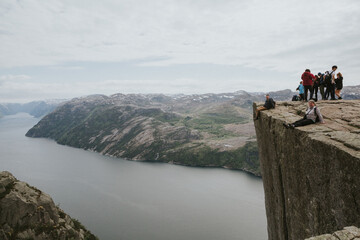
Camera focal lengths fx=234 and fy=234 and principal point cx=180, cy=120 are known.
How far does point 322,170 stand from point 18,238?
64709mm

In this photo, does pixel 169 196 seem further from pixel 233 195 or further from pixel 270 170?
pixel 270 170

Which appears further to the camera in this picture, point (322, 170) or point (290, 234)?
point (290, 234)

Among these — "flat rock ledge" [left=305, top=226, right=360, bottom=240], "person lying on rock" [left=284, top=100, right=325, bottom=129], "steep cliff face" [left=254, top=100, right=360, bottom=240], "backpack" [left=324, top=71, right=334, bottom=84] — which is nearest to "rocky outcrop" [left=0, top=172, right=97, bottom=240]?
"steep cliff face" [left=254, top=100, right=360, bottom=240]

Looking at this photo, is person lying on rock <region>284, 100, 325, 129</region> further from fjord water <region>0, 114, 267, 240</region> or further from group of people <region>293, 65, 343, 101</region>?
fjord water <region>0, 114, 267, 240</region>

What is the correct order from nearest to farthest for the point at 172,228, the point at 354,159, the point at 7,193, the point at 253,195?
the point at 354,159, the point at 7,193, the point at 172,228, the point at 253,195

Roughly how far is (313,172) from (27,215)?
212ft

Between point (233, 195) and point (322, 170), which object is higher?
point (322, 170)

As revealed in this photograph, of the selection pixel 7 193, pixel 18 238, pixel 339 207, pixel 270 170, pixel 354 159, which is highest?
pixel 354 159

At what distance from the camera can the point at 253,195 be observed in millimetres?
139375

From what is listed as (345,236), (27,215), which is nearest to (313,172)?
(345,236)

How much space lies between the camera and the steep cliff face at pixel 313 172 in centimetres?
1186

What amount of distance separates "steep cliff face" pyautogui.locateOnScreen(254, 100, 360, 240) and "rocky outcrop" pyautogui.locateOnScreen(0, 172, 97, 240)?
5600 cm

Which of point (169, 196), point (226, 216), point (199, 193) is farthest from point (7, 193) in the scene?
point (199, 193)

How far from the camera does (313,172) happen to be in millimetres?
14523
